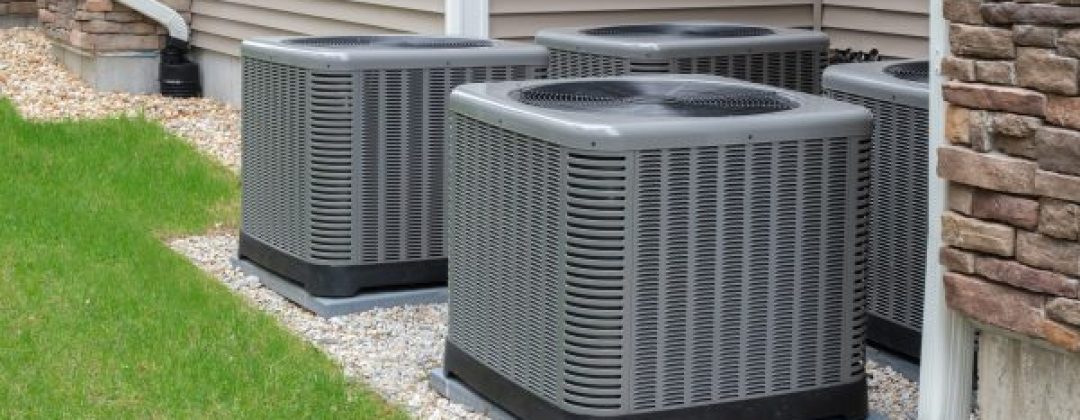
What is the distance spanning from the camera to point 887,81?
5586 mm

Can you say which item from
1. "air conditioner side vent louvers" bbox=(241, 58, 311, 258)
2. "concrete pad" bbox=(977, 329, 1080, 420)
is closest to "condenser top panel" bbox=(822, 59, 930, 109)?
"concrete pad" bbox=(977, 329, 1080, 420)

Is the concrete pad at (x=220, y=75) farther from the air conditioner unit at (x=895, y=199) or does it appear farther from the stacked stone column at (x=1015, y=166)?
the stacked stone column at (x=1015, y=166)

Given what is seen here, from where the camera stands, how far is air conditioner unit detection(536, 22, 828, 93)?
22.4ft

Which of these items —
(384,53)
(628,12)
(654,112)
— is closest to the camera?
(654,112)

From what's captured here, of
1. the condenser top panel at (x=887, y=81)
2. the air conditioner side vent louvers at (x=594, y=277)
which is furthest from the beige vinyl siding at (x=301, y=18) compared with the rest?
the air conditioner side vent louvers at (x=594, y=277)

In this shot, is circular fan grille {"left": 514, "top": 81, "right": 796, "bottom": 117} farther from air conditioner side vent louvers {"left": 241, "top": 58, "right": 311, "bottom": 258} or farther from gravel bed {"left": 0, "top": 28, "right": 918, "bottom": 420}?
air conditioner side vent louvers {"left": 241, "top": 58, "right": 311, "bottom": 258}

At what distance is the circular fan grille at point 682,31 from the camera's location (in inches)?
289

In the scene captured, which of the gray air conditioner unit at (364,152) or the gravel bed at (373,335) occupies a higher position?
the gray air conditioner unit at (364,152)

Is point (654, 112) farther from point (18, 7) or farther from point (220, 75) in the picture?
point (18, 7)

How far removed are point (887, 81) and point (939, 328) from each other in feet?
3.74

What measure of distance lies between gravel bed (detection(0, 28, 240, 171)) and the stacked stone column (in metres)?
5.60

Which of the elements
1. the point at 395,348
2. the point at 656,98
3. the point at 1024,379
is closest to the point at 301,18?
the point at 395,348

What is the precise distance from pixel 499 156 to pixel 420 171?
159 centimetres

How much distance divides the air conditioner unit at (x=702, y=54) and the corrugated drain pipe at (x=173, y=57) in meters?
5.22
